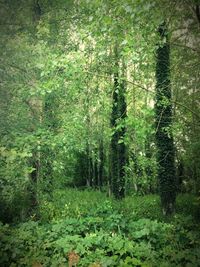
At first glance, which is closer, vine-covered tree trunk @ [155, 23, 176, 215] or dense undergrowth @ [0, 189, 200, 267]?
dense undergrowth @ [0, 189, 200, 267]

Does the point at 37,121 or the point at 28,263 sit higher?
the point at 37,121

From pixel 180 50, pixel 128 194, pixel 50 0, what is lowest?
pixel 128 194

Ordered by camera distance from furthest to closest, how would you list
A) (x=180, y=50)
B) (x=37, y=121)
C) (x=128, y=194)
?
(x=128, y=194) < (x=180, y=50) < (x=37, y=121)

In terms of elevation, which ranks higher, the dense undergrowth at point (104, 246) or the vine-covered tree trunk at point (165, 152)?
the vine-covered tree trunk at point (165, 152)

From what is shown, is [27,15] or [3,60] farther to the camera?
[27,15]

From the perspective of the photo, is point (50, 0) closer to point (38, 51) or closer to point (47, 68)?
point (38, 51)

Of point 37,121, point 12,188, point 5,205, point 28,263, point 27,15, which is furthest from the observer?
point 27,15

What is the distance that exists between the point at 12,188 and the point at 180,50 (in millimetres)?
8605

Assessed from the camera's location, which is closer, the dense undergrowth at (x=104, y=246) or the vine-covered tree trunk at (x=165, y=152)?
the dense undergrowth at (x=104, y=246)

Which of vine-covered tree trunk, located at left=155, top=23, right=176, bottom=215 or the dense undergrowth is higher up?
vine-covered tree trunk, located at left=155, top=23, right=176, bottom=215

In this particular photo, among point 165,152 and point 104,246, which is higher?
point 165,152

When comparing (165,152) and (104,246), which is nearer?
(104,246)

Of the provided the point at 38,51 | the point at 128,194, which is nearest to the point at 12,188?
the point at 38,51

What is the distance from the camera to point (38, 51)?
1057cm
